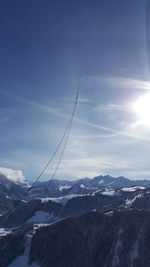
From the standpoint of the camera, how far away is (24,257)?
167m

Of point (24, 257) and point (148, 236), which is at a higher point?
point (148, 236)

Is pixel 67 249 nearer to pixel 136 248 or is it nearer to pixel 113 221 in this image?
pixel 113 221

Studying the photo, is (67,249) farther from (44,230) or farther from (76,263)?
(44,230)

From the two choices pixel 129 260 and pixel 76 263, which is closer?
pixel 129 260

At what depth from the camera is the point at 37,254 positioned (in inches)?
6496

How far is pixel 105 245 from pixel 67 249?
1968 centimetres

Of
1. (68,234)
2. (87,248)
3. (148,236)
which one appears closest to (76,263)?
(87,248)

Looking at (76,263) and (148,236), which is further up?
(148,236)

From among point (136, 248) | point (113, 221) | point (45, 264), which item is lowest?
point (45, 264)

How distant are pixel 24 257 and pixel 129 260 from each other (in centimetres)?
5711

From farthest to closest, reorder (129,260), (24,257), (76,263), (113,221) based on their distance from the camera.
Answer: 1. (24,257)
2. (113,221)
3. (76,263)
4. (129,260)

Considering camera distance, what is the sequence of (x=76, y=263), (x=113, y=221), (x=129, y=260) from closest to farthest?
(x=129, y=260)
(x=76, y=263)
(x=113, y=221)

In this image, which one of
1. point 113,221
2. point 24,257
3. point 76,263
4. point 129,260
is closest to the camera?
point 129,260

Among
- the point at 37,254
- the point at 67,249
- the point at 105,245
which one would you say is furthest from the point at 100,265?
the point at 37,254
